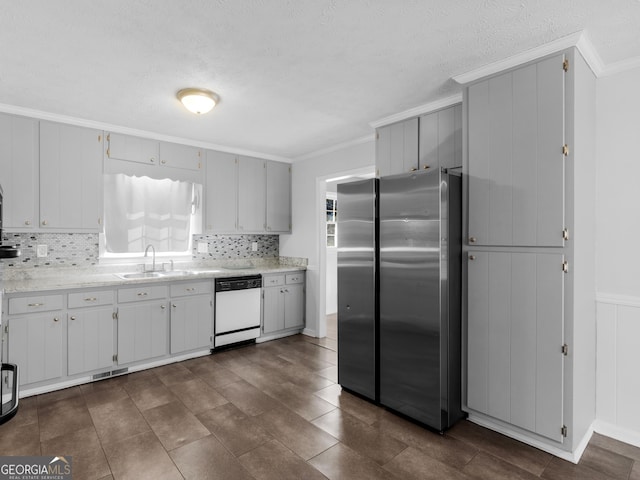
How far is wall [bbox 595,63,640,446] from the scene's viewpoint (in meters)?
2.42

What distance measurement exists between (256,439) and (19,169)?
126 inches

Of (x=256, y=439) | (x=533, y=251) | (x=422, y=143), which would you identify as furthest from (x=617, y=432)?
(x=422, y=143)

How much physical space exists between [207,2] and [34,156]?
8.69 ft

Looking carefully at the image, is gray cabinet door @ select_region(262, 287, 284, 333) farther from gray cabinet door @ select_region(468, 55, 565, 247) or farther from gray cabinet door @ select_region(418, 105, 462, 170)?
gray cabinet door @ select_region(468, 55, 565, 247)

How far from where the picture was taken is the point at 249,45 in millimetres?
2244

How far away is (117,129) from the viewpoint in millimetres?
3816

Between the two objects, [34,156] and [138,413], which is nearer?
[138,413]

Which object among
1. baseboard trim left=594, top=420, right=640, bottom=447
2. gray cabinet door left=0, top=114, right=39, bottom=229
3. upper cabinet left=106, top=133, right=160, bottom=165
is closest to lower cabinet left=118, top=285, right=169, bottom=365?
gray cabinet door left=0, top=114, right=39, bottom=229

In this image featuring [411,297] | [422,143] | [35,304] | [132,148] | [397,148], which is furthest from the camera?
[132,148]

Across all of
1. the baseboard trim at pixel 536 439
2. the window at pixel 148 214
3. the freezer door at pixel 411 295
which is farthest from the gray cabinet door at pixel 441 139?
the window at pixel 148 214

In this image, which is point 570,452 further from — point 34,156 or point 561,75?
point 34,156

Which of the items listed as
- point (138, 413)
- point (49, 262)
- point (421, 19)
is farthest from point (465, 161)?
point (49, 262)

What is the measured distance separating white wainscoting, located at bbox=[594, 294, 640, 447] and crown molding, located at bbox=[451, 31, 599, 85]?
5.53 ft

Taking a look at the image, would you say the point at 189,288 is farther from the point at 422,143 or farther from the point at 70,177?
the point at 422,143
